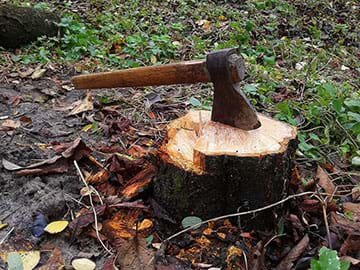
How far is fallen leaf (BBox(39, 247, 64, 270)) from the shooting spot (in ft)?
5.91

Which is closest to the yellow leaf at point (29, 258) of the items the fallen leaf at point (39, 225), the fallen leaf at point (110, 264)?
the fallen leaf at point (39, 225)

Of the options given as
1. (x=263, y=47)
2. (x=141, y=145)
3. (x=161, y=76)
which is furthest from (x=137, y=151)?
(x=263, y=47)

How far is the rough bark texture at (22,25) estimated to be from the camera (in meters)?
4.38

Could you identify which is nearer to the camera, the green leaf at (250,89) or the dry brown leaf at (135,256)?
the dry brown leaf at (135,256)

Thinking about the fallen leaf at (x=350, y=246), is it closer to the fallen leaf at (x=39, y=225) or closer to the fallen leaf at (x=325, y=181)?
the fallen leaf at (x=325, y=181)

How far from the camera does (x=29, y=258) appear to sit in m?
1.82

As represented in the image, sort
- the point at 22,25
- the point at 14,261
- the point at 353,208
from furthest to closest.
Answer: the point at 22,25, the point at 353,208, the point at 14,261

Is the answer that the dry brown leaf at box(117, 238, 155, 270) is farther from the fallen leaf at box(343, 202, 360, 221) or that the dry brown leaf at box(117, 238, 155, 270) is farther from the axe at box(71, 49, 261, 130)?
the fallen leaf at box(343, 202, 360, 221)

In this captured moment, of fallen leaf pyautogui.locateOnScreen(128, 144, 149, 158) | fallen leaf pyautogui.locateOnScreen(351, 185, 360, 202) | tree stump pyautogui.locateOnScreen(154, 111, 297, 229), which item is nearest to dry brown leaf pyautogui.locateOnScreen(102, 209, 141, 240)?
tree stump pyautogui.locateOnScreen(154, 111, 297, 229)

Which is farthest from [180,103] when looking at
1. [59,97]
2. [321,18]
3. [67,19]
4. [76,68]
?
[321,18]

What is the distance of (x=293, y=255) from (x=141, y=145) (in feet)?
3.88

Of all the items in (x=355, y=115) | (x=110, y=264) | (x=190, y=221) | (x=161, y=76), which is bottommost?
(x=110, y=264)

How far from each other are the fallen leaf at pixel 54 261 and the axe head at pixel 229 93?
0.93m

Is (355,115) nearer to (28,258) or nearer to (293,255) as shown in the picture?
(293,255)
